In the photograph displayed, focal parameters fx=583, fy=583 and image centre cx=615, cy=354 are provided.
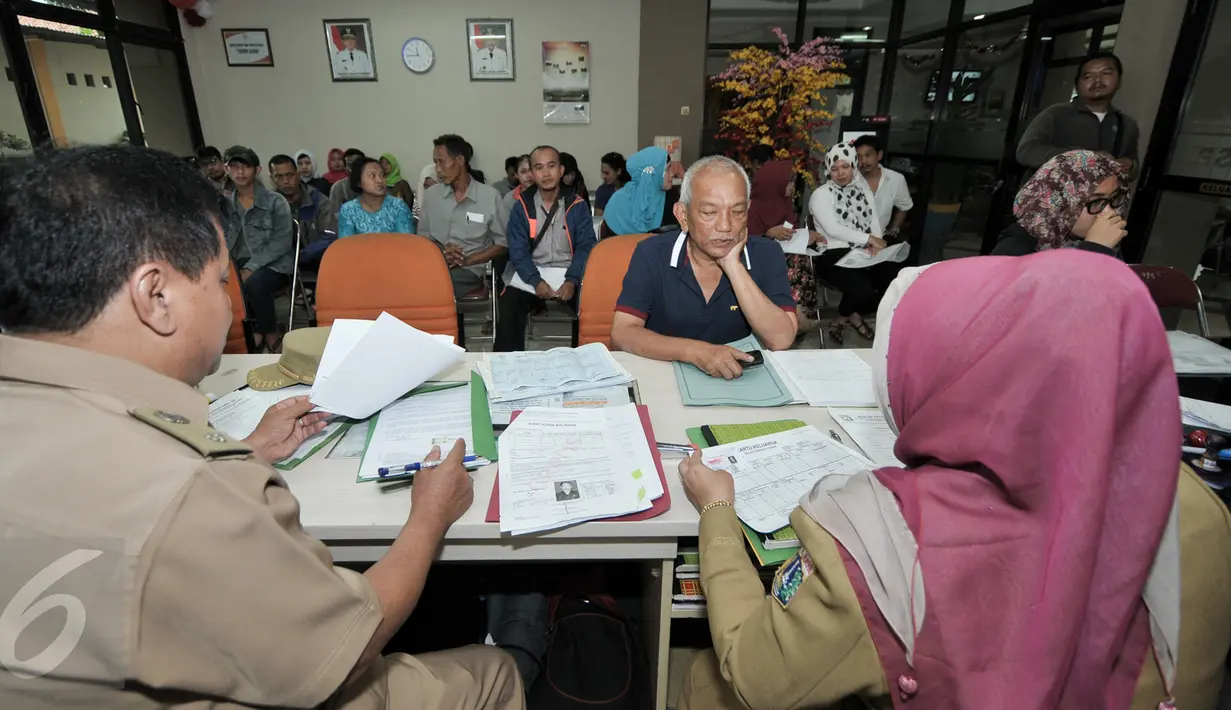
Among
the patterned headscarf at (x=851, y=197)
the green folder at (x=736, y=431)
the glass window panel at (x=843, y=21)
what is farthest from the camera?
the glass window panel at (x=843, y=21)

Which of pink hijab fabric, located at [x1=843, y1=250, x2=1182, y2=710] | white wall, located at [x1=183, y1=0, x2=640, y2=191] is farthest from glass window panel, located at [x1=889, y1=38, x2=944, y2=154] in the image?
pink hijab fabric, located at [x1=843, y1=250, x2=1182, y2=710]

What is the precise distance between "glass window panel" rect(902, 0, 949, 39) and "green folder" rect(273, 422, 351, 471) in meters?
6.07

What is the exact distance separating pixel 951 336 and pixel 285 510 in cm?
83

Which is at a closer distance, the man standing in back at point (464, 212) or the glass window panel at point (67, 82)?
the man standing in back at point (464, 212)

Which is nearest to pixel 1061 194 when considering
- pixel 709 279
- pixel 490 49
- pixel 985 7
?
pixel 709 279

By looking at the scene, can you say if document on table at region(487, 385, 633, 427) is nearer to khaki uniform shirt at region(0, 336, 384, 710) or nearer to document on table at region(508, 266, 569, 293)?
khaki uniform shirt at region(0, 336, 384, 710)

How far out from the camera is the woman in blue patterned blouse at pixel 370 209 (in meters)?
3.78

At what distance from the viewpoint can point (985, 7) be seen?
4.68 m

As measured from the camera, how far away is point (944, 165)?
536cm

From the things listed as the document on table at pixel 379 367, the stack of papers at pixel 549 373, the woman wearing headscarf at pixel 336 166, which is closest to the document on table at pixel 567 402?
the stack of papers at pixel 549 373

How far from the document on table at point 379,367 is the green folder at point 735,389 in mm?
592

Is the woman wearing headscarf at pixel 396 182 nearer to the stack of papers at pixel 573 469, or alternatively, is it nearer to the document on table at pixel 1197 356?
the stack of papers at pixel 573 469

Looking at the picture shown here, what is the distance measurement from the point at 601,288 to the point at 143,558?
185 centimetres

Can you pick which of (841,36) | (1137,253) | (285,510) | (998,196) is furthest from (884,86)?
(285,510)
